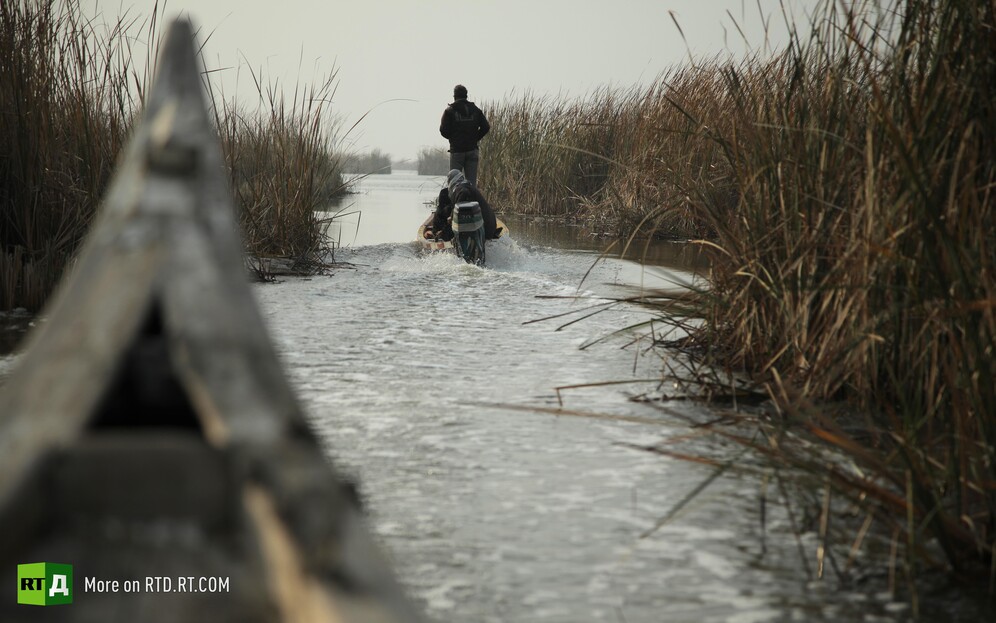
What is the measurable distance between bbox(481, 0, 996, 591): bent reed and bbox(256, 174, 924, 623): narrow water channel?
27 centimetres

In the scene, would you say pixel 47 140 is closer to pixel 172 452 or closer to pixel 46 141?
pixel 46 141

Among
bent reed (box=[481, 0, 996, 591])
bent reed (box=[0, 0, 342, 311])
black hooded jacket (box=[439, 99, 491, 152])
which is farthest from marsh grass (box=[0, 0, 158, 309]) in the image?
black hooded jacket (box=[439, 99, 491, 152])

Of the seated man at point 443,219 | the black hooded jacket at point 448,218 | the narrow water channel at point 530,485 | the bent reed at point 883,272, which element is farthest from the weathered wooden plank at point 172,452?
the seated man at point 443,219

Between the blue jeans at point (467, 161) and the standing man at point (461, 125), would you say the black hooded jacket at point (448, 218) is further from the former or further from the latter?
the blue jeans at point (467, 161)

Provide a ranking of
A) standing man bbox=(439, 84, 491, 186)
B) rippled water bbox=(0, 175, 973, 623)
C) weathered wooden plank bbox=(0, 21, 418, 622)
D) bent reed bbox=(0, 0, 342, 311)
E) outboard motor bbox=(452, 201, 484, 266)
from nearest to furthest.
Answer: weathered wooden plank bbox=(0, 21, 418, 622) < rippled water bbox=(0, 175, 973, 623) < bent reed bbox=(0, 0, 342, 311) < outboard motor bbox=(452, 201, 484, 266) < standing man bbox=(439, 84, 491, 186)

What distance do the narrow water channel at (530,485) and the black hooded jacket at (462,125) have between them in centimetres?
627

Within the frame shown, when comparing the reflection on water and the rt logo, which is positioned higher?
the reflection on water

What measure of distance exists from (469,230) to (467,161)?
337 cm

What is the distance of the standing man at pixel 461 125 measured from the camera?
11656mm

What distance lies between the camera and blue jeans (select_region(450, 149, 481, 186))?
38.9 ft

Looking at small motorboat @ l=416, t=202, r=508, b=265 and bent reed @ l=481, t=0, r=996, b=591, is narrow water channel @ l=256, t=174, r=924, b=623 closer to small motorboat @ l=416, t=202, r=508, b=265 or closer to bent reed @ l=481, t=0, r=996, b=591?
bent reed @ l=481, t=0, r=996, b=591

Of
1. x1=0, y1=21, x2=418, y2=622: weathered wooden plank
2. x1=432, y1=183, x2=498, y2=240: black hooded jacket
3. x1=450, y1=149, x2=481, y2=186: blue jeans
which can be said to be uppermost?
x1=450, y1=149, x2=481, y2=186: blue jeans

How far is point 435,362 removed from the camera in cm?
458

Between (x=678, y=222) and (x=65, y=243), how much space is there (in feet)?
27.6
